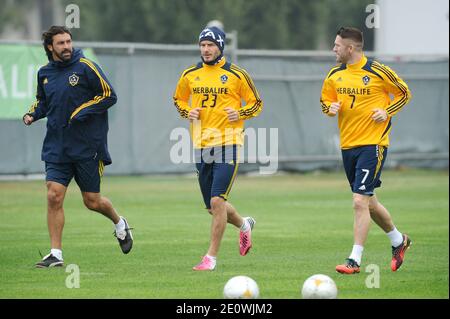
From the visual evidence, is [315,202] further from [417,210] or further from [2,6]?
[2,6]

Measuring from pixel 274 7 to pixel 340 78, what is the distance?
34815mm

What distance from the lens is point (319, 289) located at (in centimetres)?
1004

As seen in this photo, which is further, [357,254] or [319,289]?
[357,254]

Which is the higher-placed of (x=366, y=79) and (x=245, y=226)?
(x=366, y=79)

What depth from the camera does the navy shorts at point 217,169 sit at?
12664 mm

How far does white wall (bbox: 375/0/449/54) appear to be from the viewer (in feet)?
108

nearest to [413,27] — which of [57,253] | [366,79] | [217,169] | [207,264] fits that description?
[366,79]

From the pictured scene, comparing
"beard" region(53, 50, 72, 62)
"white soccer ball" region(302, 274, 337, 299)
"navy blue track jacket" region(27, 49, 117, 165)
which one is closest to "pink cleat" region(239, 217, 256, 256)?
"navy blue track jacket" region(27, 49, 117, 165)

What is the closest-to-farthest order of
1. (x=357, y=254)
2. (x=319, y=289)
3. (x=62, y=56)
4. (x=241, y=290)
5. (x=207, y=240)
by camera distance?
(x=241, y=290) → (x=319, y=289) → (x=357, y=254) → (x=62, y=56) → (x=207, y=240)

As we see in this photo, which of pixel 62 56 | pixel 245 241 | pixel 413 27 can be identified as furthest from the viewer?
pixel 413 27

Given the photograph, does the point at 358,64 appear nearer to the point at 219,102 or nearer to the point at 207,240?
the point at 219,102

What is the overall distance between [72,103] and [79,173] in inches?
30.1

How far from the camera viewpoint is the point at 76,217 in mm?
18250

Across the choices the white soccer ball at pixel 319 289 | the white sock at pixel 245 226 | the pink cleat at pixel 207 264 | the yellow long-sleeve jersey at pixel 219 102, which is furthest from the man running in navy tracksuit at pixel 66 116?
the white soccer ball at pixel 319 289
